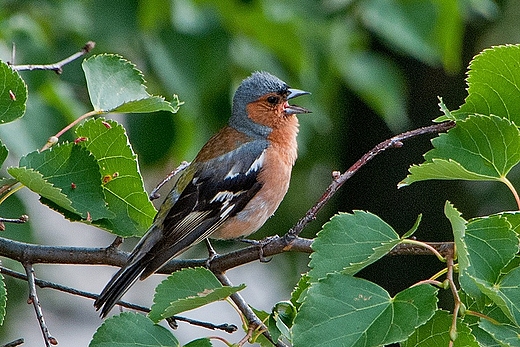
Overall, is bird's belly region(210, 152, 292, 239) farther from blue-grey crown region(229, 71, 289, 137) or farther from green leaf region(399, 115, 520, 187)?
green leaf region(399, 115, 520, 187)

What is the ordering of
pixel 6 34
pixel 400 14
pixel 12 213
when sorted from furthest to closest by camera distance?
pixel 400 14, pixel 6 34, pixel 12 213

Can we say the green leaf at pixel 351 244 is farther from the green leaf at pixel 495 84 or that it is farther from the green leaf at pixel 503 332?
the green leaf at pixel 495 84

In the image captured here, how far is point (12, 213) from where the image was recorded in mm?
4453

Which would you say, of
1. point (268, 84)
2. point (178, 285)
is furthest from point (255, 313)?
point (268, 84)

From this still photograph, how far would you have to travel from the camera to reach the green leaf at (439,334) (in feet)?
7.30

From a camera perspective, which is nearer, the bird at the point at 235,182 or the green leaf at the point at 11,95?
the green leaf at the point at 11,95

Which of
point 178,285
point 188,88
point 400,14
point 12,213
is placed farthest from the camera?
point 400,14

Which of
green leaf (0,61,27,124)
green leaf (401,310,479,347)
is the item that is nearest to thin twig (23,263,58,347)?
green leaf (0,61,27,124)

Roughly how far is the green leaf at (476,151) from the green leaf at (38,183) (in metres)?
1.04

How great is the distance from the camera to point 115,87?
303 cm

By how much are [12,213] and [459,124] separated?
8.80 ft

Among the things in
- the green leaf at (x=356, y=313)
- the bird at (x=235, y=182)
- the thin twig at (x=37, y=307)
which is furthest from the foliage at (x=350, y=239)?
the bird at (x=235, y=182)

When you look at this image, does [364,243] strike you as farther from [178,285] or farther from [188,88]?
[188,88]

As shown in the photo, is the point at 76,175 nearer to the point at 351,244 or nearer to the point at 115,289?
the point at 115,289
